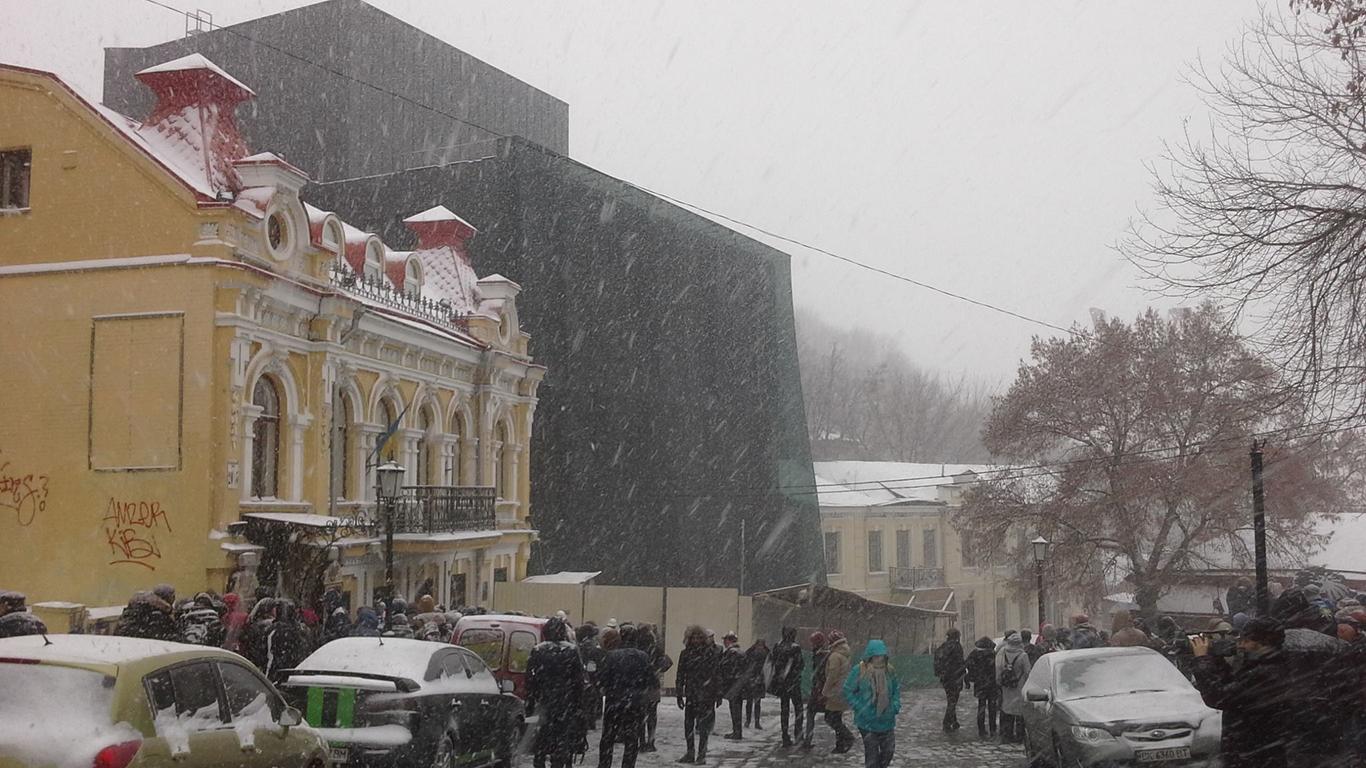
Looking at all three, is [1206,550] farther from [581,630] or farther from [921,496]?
[581,630]

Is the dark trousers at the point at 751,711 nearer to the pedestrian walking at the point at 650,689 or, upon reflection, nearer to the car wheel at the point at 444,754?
the pedestrian walking at the point at 650,689

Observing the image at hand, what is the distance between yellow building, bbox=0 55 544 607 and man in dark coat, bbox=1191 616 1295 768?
15122 millimetres

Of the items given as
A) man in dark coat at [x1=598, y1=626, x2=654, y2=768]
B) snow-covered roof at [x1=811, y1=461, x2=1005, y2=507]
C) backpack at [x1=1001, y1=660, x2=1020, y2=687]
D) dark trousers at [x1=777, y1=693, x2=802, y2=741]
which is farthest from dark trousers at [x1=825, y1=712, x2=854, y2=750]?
snow-covered roof at [x1=811, y1=461, x2=1005, y2=507]

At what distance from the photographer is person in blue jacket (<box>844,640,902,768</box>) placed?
42.6ft

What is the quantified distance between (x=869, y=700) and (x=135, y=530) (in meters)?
13.9

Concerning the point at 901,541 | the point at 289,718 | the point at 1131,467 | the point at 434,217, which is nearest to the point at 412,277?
the point at 434,217

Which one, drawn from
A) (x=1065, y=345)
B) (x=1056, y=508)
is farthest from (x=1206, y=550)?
(x=1065, y=345)

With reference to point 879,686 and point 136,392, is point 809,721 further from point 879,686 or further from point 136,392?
point 136,392

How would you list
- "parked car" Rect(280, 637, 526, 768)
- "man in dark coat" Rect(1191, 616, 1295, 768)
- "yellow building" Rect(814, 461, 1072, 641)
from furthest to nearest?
"yellow building" Rect(814, 461, 1072, 641) → "parked car" Rect(280, 637, 526, 768) → "man in dark coat" Rect(1191, 616, 1295, 768)

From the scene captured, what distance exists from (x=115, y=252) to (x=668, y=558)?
2333cm

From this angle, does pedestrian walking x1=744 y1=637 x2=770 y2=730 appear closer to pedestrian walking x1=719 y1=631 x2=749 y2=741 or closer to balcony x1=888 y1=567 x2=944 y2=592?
pedestrian walking x1=719 y1=631 x2=749 y2=741

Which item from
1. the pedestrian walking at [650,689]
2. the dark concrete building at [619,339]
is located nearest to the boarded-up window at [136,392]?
the pedestrian walking at [650,689]

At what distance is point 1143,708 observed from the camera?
40.5ft

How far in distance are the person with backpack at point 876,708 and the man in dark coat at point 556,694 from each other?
285 cm
